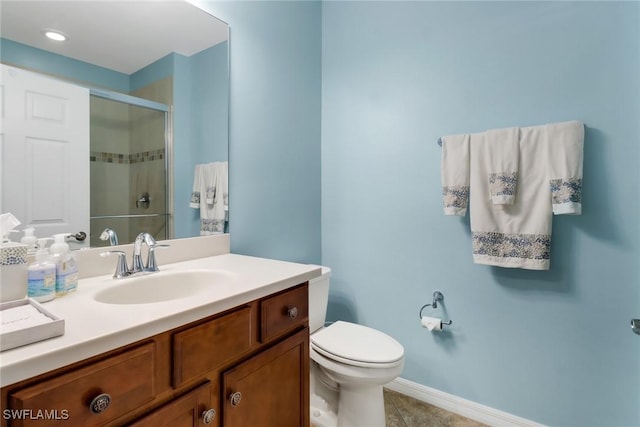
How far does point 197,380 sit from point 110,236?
2.16 feet

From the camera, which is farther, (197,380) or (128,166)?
(128,166)

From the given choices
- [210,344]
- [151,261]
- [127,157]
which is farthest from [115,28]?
[210,344]

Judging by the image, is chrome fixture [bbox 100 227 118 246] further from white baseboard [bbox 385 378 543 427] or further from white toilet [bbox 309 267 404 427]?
white baseboard [bbox 385 378 543 427]

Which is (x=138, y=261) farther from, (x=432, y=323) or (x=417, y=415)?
(x=417, y=415)

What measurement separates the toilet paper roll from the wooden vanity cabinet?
79cm

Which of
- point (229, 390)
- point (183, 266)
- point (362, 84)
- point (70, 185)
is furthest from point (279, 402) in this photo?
point (362, 84)

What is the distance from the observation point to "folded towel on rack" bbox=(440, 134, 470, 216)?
159 cm

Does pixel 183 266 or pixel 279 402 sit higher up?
pixel 183 266

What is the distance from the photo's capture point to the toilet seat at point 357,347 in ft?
4.43

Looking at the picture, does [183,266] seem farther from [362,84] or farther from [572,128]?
[572,128]

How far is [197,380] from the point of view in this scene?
31.8 inches

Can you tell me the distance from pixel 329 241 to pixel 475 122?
112cm

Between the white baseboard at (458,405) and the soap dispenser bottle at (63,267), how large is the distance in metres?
1.74

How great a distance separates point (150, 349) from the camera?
71 centimetres
